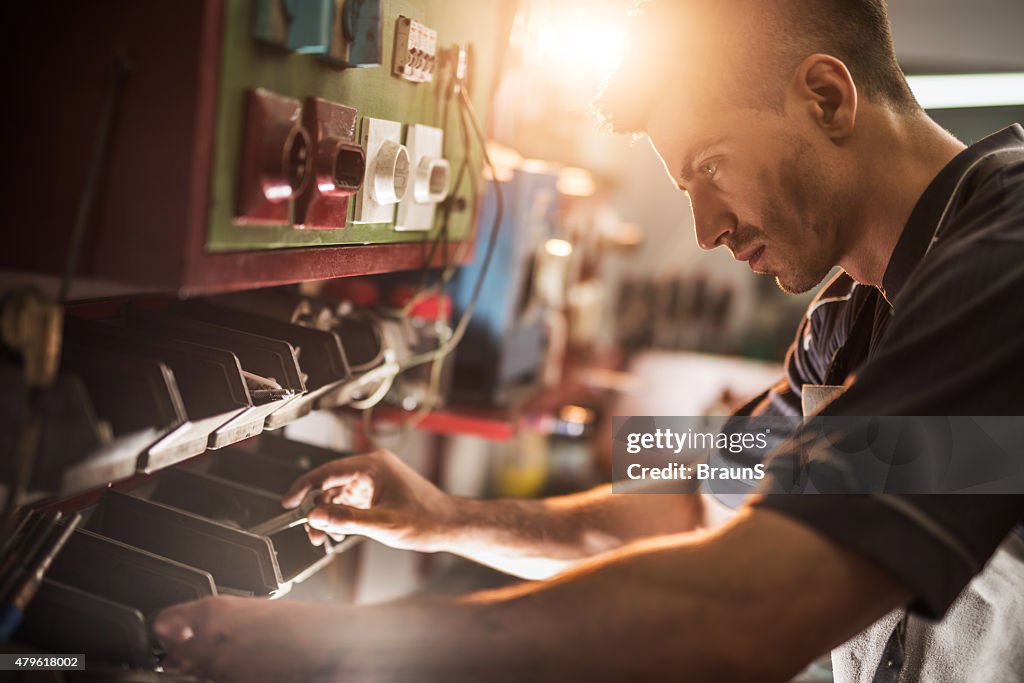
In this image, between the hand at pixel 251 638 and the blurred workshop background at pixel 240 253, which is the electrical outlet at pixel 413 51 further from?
the hand at pixel 251 638

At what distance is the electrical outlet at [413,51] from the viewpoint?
3.51 feet

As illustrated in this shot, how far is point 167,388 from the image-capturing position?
0.73 meters

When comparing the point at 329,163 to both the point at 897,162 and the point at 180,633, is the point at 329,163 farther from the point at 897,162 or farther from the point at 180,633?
the point at 897,162

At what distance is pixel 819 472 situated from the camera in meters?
0.71

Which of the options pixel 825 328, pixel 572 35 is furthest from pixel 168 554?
pixel 572 35

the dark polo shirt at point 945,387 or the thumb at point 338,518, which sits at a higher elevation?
the dark polo shirt at point 945,387

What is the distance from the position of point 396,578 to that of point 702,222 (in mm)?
2141

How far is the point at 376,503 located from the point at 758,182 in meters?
0.73

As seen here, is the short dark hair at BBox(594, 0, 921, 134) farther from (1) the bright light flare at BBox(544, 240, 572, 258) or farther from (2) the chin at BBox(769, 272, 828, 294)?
(1) the bright light flare at BBox(544, 240, 572, 258)

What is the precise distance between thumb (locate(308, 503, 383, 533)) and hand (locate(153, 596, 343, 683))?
0.29m

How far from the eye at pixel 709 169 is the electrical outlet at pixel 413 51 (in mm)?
439

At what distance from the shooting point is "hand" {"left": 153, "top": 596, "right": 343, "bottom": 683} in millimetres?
708

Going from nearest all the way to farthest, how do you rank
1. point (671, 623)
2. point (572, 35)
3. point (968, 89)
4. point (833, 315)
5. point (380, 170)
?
1. point (671, 623)
2. point (380, 170)
3. point (833, 315)
4. point (572, 35)
5. point (968, 89)

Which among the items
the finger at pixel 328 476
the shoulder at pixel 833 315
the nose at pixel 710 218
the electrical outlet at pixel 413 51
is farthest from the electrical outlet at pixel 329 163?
the shoulder at pixel 833 315
